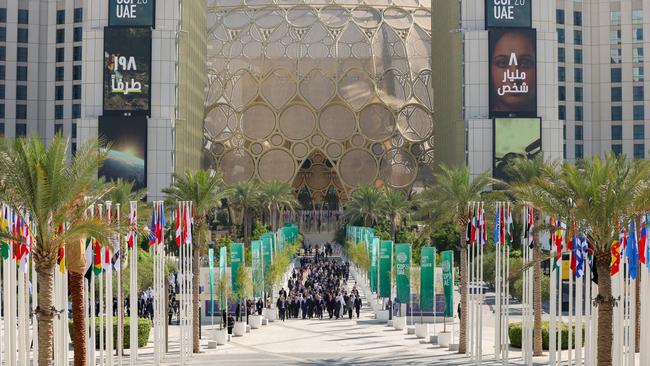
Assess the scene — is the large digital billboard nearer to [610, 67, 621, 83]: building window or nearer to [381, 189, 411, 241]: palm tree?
[381, 189, 411, 241]: palm tree

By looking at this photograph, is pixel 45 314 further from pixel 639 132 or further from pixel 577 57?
pixel 577 57

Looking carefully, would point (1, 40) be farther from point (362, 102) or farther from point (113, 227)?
point (113, 227)

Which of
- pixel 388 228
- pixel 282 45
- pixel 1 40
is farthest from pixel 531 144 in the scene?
pixel 1 40

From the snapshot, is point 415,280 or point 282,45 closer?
point 415,280

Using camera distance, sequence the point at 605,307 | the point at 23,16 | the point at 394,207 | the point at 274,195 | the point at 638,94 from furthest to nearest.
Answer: the point at 638,94 < the point at 23,16 < the point at 274,195 < the point at 394,207 < the point at 605,307

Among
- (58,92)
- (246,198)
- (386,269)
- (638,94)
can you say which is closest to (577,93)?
(638,94)

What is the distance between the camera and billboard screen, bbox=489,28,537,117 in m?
80.1

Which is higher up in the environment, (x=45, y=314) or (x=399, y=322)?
(x=45, y=314)

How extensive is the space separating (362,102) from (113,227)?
90210 mm

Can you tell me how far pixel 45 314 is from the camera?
76.1ft

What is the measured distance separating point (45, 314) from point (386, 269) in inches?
1158

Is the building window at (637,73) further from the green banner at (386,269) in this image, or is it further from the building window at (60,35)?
the green banner at (386,269)

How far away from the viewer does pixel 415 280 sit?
5075 cm

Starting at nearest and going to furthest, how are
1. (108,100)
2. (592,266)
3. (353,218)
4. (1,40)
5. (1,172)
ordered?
(1,172) → (592,266) → (108,100) → (353,218) → (1,40)
